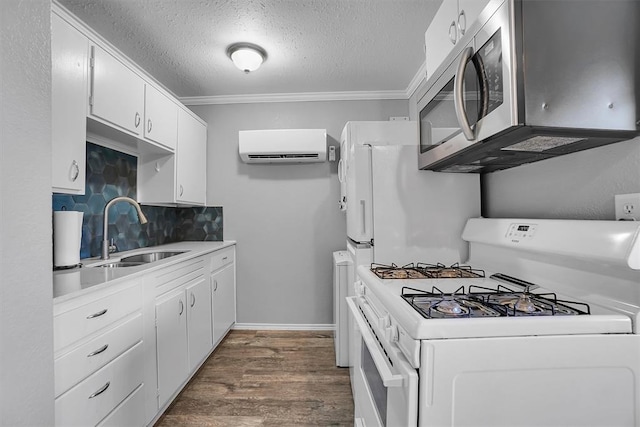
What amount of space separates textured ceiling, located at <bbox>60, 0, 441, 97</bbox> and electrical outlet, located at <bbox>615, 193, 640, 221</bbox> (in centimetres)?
147

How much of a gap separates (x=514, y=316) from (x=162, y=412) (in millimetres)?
1925

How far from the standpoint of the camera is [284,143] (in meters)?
2.97

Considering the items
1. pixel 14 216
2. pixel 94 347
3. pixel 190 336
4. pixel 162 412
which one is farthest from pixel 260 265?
pixel 14 216

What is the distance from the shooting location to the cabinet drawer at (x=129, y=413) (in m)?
1.42

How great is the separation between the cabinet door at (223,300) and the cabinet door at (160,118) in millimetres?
1121

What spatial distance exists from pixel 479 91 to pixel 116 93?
74.1 inches

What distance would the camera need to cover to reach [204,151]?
3.20 m

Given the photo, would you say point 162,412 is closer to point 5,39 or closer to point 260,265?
point 260,265

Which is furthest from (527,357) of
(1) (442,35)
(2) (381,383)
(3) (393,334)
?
(1) (442,35)

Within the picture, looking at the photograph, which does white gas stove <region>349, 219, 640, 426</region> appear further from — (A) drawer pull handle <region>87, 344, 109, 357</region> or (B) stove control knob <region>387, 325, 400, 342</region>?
(A) drawer pull handle <region>87, 344, 109, 357</region>

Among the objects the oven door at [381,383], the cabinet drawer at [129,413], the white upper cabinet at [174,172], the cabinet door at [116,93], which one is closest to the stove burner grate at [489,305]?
the oven door at [381,383]

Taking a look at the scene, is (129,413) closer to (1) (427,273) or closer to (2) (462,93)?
(1) (427,273)

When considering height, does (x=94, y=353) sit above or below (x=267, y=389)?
above

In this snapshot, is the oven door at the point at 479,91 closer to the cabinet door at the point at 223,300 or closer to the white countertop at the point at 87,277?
the white countertop at the point at 87,277
